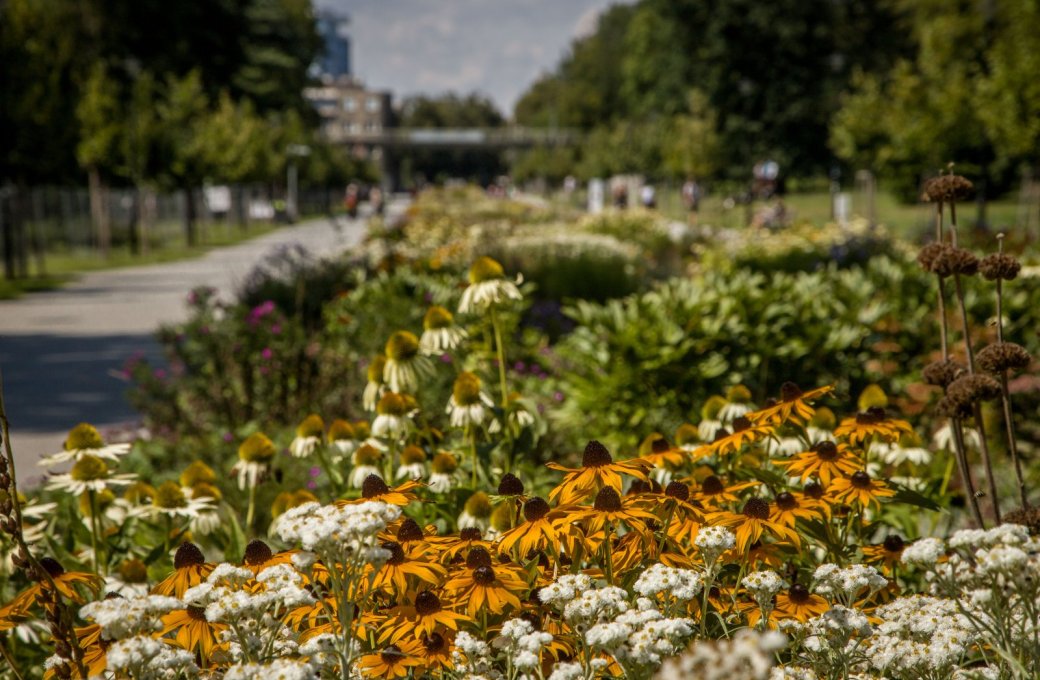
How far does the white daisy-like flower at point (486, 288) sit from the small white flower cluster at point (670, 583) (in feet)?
5.59

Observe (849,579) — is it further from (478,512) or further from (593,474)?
(478,512)

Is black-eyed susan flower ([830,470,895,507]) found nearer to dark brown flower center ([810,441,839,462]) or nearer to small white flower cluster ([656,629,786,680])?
dark brown flower center ([810,441,839,462])

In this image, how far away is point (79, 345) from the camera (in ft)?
37.3

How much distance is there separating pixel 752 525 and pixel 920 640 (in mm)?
359

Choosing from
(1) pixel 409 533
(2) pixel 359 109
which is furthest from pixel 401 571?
(2) pixel 359 109

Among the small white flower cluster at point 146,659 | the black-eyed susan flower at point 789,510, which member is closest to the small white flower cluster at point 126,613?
the small white flower cluster at point 146,659

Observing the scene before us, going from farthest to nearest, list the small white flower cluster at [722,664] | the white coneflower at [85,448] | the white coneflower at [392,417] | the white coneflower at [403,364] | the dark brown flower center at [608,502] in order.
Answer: the white coneflower at [403,364] < the white coneflower at [392,417] < the white coneflower at [85,448] < the dark brown flower center at [608,502] < the small white flower cluster at [722,664]

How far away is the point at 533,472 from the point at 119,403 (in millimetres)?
6321

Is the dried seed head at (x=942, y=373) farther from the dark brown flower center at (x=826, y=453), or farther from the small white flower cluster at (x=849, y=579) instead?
the small white flower cluster at (x=849, y=579)

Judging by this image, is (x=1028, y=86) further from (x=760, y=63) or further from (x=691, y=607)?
(x=760, y=63)

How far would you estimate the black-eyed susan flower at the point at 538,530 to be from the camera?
5.73 ft

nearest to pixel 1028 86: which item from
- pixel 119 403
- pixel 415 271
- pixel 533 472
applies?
pixel 415 271

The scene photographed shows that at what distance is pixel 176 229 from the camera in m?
40.0

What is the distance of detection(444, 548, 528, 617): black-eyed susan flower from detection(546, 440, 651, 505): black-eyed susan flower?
18cm
